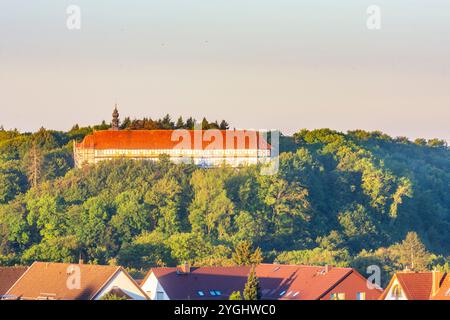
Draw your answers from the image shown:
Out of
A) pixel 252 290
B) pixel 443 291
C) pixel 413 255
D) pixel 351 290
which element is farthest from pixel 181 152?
pixel 443 291

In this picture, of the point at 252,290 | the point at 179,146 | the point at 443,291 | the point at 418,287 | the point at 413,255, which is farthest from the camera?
the point at 179,146

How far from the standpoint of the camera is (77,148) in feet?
332

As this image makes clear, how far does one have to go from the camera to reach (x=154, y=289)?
1953 inches

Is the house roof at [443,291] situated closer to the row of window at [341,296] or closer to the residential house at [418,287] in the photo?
the residential house at [418,287]

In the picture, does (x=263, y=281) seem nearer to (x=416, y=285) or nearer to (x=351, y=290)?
(x=351, y=290)

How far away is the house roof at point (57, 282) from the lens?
148 feet

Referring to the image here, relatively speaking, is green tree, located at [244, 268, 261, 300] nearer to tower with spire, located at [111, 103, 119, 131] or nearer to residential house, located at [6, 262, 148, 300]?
residential house, located at [6, 262, 148, 300]

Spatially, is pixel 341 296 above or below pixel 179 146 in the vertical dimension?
below

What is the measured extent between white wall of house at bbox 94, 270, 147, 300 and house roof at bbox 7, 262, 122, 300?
0.32ft

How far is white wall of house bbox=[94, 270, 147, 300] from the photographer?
44938 mm

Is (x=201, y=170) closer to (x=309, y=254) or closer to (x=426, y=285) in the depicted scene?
(x=309, y=254)

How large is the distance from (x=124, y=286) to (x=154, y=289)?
4.31 meters
